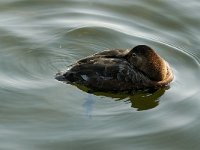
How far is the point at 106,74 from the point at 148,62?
690 mm

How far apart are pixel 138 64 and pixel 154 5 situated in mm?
3196

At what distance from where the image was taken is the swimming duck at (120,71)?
28.7 ft

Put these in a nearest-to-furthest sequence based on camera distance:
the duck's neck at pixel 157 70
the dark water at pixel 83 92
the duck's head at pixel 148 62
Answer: the dark water at pixel 83 92
the duck's head at pixel 148 62
the duck's neck at pixel 157 70

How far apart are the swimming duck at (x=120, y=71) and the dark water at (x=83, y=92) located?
146 millimetres

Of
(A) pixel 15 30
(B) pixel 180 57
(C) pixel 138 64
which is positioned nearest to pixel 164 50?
(B) pixel 180 57

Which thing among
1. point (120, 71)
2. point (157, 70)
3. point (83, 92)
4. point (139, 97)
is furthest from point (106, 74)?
point (157, 70)

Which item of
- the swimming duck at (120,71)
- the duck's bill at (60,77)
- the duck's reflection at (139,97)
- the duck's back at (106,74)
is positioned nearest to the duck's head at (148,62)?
the swimming duck at (120,71)

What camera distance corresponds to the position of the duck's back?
8734 mm

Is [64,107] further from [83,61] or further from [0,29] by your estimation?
[0,29]

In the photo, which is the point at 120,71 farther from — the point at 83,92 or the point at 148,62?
the point at 83,92

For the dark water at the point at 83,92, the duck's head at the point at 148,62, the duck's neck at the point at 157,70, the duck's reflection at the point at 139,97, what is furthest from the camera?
the duck's neck at the point at 157,70

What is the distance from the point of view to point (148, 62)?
897 centimetres

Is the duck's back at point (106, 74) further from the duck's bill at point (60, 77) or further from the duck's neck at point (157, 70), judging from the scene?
the duck's neck at point (157, 70)

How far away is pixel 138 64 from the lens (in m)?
8.98
